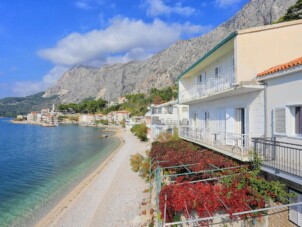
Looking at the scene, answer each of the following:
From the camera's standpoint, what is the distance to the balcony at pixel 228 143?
11672mm

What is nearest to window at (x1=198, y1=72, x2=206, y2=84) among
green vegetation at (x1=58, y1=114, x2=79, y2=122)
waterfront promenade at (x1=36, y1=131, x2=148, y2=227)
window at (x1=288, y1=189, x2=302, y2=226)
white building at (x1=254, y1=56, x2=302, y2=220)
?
white building at (x1=254, y1=56, x2=302, y2=220)

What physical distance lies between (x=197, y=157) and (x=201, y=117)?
778 centimetres

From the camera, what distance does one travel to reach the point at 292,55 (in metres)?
12.8

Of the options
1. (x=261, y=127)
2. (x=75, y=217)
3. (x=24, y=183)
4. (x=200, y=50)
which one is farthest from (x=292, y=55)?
(x=200, y=50)

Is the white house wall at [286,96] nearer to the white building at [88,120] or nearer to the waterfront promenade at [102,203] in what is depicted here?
the waterfront promenade at [102,203]

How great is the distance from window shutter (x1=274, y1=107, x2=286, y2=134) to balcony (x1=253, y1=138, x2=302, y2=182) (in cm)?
65

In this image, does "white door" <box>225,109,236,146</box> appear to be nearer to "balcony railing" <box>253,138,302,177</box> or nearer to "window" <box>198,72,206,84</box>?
"balcony railing" <box>253,138,302,177</box>

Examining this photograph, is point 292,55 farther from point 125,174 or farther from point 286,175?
point 125,174

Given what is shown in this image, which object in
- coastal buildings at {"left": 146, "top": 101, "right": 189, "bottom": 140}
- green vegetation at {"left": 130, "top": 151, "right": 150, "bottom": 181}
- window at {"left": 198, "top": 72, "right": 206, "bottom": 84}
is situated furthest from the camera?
coastal buildings at {"left": 146, "top": 101, "right": 189, "bottom": 140}

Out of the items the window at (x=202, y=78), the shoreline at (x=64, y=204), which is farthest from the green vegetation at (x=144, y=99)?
the window at (x=202, y=78)

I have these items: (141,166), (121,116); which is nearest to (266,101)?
(141,166)

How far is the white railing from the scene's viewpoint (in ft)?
39.7

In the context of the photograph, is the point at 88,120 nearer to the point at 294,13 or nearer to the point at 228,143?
the point at 294,13

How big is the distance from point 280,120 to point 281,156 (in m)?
1.49
